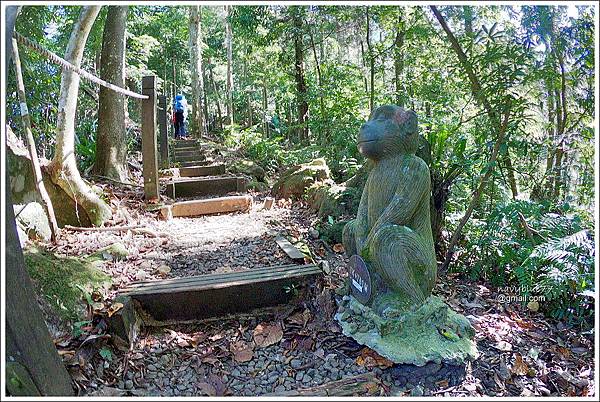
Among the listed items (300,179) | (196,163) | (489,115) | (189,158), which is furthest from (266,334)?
(189,158)

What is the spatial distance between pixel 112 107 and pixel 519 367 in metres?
5.89

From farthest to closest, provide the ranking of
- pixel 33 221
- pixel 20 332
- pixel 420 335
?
pixel 33 221 → pixel 420 335 → pixel 20 332

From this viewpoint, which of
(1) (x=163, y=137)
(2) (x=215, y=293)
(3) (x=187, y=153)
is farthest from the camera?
(3) (x=187, y=153)

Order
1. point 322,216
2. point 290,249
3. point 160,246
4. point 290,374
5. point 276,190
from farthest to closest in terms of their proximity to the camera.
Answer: point 276,190
point 322,216
point 160,246
point 290,249
point 290,374

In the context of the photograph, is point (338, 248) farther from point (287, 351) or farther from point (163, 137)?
point (163, 137)

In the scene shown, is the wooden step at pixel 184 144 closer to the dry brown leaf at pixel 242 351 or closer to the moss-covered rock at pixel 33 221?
the moss-covered rock at pixel 33 221

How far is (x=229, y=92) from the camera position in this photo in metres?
15.6

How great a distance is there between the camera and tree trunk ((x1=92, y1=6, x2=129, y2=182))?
6207 millimetres

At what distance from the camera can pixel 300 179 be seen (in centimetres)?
666

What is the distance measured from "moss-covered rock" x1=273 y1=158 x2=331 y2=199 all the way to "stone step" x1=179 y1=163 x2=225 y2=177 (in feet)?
5.02

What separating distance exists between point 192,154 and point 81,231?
5.57 m

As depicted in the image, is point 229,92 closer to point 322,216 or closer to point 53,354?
point 322,216

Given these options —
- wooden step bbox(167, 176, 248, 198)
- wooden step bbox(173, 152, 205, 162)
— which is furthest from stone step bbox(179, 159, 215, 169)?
wooden step bbox(167, 176, 248, 198)

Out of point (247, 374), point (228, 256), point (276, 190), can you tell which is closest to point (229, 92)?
point (276, 190)
